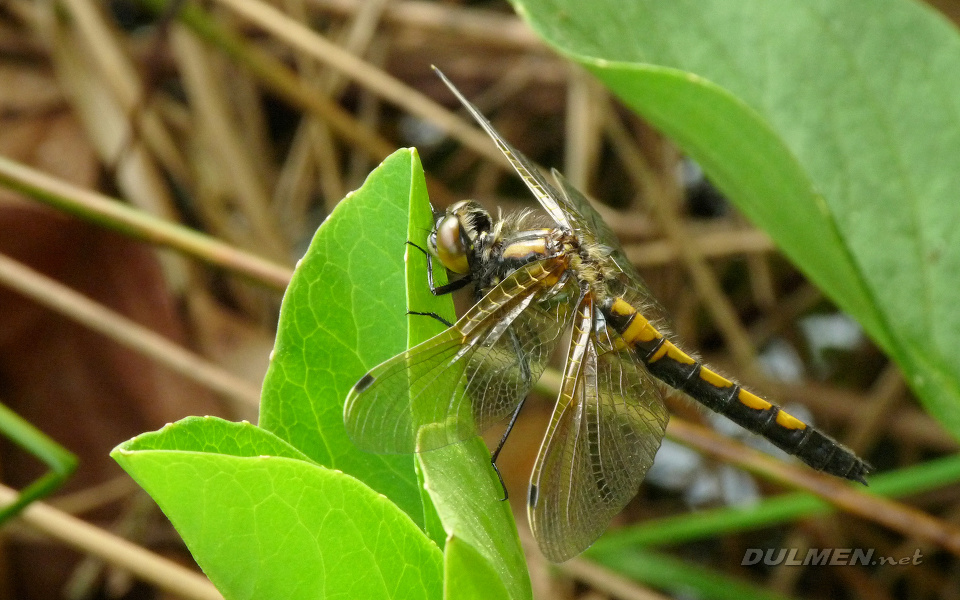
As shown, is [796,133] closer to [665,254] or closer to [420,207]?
[420,207]

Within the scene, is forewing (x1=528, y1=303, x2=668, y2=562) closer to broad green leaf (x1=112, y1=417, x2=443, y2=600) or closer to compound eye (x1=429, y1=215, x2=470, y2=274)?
compound eye (x1=429, y1=215, x2=470, y2=274)

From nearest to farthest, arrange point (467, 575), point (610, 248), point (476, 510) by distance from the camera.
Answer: point (467, 575), point (476, 510), point (610, 248)

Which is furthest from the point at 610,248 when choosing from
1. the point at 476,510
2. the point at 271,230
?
the point at 271,230

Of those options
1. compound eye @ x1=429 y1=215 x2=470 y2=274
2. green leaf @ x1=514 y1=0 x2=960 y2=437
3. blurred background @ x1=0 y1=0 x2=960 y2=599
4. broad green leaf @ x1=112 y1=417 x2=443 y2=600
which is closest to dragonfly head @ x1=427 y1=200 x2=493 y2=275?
compound eye @ x1=429 y1=215 x2=470 y2=274

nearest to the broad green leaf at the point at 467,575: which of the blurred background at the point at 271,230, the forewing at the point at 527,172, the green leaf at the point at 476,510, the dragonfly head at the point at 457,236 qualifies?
the green leaf at the point at 476,510

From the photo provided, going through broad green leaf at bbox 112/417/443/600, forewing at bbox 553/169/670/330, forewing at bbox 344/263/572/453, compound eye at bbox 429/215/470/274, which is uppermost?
forewing at bbox 553/169/670/330

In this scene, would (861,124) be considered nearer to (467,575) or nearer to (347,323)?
(347,323)
